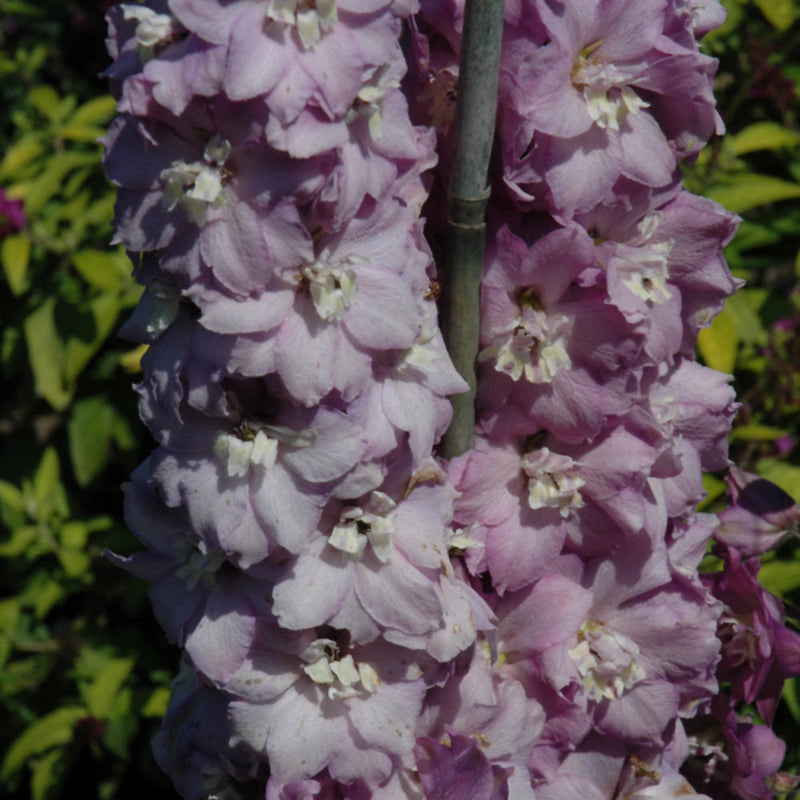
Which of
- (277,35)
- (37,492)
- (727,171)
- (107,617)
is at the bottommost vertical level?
(107,617)

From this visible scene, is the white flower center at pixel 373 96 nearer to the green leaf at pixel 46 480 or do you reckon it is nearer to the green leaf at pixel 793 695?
the green leaf at pixel 793 695

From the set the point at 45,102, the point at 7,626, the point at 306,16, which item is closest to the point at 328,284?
the point at 306,16

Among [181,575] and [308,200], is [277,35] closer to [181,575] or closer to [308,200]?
[308,200]

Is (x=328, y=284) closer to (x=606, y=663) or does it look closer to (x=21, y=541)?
(x=606, y=663)

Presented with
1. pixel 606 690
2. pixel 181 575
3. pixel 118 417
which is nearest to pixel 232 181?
pixel 181 575

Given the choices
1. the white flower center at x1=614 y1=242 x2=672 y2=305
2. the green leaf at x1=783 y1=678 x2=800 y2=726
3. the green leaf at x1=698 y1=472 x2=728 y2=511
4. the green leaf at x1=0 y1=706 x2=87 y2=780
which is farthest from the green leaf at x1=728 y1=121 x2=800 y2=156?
the green leaf at x1=0 y1=706 x2=87 y2=780

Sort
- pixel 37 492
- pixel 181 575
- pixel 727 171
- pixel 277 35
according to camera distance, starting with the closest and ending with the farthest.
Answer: pixel 277 35
pixel 181 575
pixel 727 171
pixel 37 492

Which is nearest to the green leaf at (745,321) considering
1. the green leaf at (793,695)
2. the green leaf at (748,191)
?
the green leaf at (748,191)
